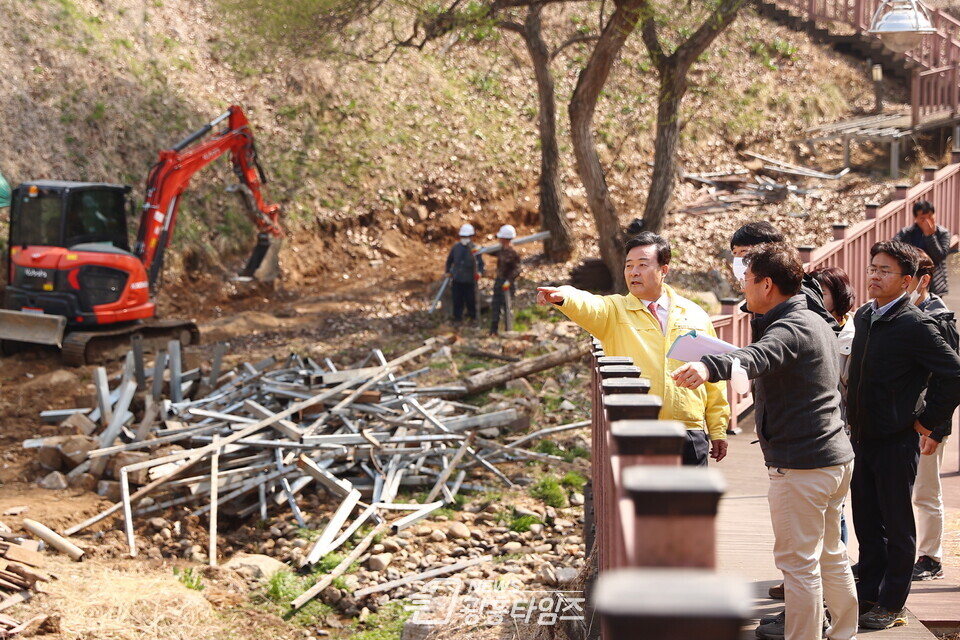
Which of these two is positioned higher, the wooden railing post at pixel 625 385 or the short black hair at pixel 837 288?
the short black hair at pixel 837 288

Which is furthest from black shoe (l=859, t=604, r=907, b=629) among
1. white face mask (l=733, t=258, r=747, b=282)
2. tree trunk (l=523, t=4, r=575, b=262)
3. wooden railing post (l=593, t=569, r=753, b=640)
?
tree trunk (l=523, t=4, r=575, b=262)

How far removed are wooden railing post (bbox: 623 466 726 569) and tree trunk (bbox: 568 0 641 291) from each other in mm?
13264

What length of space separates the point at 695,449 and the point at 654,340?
543 millimetres

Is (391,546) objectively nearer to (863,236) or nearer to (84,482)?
(84,482)

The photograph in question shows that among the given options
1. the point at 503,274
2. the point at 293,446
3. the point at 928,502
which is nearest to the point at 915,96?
the point at 503,274

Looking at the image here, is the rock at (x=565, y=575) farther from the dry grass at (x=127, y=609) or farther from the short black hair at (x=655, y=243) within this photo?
the short black hair at (x=655, y=243)

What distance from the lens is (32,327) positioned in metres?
14.2

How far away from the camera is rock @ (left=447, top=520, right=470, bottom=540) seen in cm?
865

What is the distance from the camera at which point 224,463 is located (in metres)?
9.66

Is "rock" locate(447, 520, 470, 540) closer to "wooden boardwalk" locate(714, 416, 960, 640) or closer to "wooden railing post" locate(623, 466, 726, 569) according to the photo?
"wooden boardwalk" locate(714, 416, 960, 640)

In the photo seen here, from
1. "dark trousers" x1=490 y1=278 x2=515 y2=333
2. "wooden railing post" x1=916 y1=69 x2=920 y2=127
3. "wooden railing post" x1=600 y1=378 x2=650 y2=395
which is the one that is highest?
"wooden railing post" x1=916 y1=69 x2=920 y2=127

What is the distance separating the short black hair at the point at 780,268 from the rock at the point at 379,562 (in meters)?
4.97

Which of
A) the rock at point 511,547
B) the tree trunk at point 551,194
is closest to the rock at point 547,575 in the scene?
the rock at point 511,547

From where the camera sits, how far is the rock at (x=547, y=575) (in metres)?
7.37
